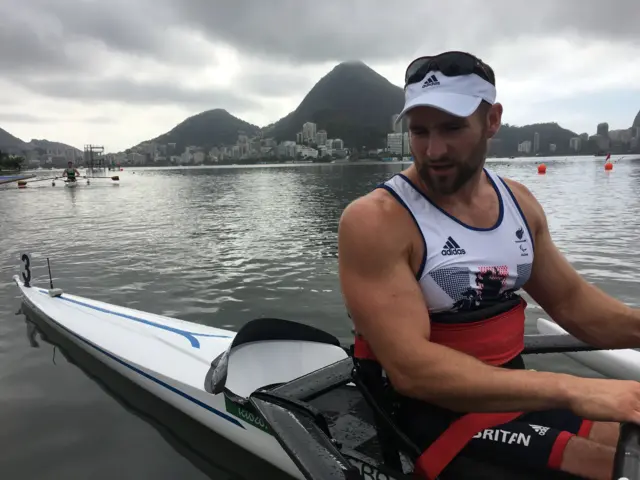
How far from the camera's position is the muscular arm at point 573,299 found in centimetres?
258

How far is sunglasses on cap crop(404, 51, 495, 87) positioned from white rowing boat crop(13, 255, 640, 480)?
1.61 m

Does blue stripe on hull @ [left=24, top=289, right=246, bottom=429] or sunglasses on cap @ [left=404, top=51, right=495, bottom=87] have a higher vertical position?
sunglasses on cap @ [left=404, top=51, right=495, bottom=87]

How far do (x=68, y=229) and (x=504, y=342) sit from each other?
58.7ft

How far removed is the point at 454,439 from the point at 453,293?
2.17 ft

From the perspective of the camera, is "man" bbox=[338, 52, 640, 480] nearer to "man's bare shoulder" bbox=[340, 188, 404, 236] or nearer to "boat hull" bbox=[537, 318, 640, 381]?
"man's bare shoulder" bbox=[340, 188, 404, 236]

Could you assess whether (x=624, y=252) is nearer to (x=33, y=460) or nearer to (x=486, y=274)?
(x=486, y=274)

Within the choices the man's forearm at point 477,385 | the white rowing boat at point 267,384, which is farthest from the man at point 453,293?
the white rowing boat at point 267,384

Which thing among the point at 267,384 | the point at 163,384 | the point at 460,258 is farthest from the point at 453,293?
the point at 163,384

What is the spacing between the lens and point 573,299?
2.67m

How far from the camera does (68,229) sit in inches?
669

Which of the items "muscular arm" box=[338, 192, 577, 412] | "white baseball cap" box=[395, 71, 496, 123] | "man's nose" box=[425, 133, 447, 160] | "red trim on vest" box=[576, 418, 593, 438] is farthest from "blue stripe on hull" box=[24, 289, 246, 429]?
"white baseball cap" box=[395, 71, 496, 123]

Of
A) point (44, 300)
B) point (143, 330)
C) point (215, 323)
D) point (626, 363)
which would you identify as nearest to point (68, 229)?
point (44, 300)

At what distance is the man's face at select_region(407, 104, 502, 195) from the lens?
6.81ft

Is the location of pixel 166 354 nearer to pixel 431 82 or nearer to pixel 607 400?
pixel 431 82
